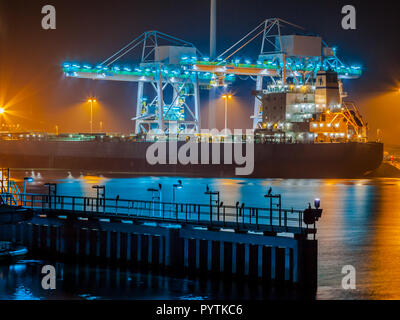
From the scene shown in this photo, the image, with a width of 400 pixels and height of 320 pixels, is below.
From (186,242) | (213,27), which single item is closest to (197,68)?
(213,27)

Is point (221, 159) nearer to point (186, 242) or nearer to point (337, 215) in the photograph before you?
point (337, 215)

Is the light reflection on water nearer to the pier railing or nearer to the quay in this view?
the quay

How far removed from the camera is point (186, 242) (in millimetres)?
23531

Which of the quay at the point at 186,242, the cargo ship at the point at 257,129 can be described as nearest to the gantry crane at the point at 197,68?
the cargo ship at the point at 257,129

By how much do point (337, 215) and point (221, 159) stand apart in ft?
100

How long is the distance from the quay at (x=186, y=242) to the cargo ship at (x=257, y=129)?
40.7 m

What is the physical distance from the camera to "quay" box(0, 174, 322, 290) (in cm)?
2134

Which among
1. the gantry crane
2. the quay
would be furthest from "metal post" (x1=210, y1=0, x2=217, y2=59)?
the quay

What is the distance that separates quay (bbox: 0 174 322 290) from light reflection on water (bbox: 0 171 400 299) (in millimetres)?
1179

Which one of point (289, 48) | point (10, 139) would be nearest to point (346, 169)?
point (289, 48)

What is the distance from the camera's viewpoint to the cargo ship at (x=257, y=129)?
66188mm

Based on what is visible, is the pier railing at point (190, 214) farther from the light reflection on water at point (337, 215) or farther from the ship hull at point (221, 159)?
the ship hull at point (221, 159)
